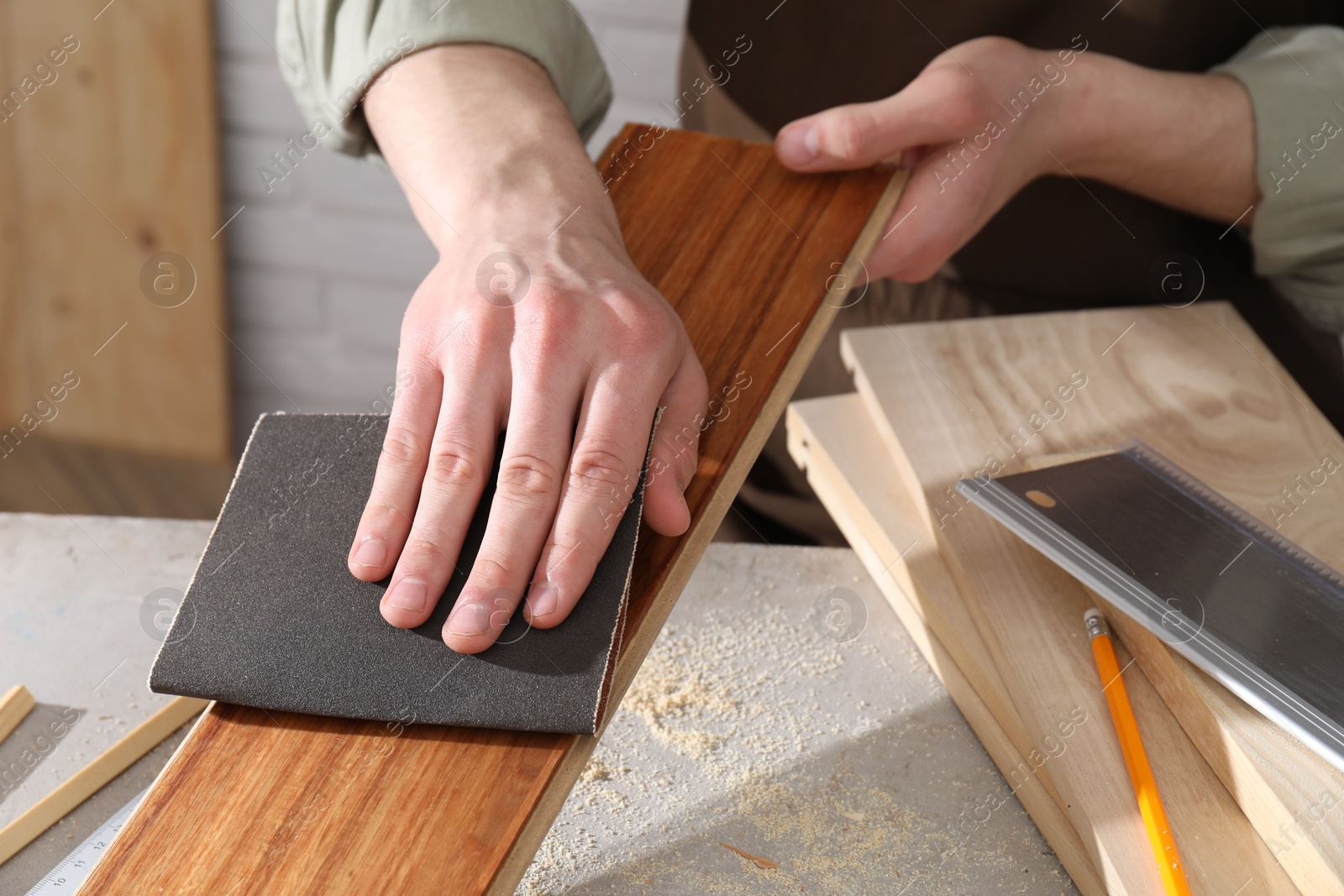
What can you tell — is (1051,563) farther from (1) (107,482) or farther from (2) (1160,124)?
(1) (107,482)

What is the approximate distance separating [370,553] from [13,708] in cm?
35

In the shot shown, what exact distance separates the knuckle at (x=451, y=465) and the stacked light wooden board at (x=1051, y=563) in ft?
1.31

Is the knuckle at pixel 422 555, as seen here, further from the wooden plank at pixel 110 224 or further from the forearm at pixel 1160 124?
the wooden plank at pixel 110 224

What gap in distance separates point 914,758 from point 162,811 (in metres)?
0.53

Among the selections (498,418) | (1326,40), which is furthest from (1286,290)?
(498,418)

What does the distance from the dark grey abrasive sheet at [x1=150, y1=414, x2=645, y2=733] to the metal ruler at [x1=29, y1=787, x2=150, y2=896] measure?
109 millimetres

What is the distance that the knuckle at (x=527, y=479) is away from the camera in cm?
67

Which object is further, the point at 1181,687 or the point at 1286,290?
the point at 1286,290

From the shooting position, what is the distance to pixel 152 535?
97 centimetres

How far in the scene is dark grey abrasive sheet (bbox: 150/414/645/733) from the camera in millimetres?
591

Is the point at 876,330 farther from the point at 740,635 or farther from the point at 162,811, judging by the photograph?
the point at 162,811

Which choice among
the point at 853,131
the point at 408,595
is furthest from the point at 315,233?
the point at 408,595

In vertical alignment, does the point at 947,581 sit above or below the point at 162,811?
below

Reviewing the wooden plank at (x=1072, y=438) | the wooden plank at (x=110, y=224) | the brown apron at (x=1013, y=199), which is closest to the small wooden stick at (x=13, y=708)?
the wooden plank at (x=1072, y=438)
